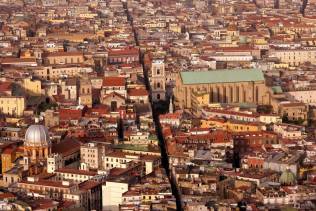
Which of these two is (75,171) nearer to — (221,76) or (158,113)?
(158,113)

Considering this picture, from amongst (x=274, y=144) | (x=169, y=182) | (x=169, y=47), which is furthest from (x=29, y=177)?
(x=169, y=47)

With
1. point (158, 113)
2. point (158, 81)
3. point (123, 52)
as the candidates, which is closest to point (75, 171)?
point (158, 113)

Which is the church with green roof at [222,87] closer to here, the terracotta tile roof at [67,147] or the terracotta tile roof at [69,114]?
the terracotta tile roof at [69,114]

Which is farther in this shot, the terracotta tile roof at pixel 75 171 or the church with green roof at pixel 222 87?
the church with green roof at pixel 222 87

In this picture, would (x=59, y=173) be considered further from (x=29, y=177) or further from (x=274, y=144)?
(x=274, y=144)

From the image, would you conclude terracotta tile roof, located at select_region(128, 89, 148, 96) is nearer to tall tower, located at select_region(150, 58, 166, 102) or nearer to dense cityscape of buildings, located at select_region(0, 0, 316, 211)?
dense cityscape of buildings, located at select_region(0, 0, 316, 211)

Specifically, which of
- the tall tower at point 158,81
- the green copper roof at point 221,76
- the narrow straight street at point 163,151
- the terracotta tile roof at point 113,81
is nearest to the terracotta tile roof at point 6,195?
the narrow straight street at point 163,151
